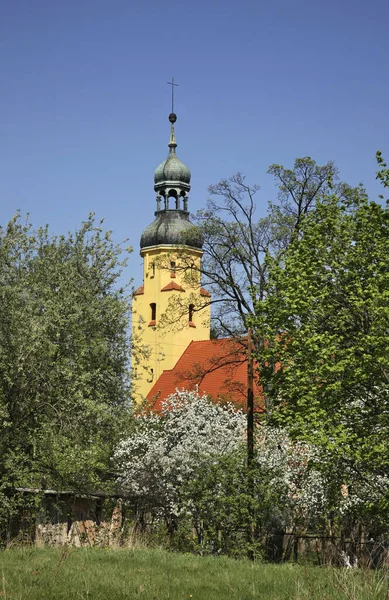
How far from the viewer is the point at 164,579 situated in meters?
13.8

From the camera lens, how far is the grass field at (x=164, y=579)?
10546 mm

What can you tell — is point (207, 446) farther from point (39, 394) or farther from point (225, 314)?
point (39, 394)

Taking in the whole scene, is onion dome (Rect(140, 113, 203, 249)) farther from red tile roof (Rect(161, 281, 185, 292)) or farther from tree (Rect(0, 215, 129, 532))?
tree (Rect(0, 215, 129, 532))

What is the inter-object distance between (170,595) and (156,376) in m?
58.8

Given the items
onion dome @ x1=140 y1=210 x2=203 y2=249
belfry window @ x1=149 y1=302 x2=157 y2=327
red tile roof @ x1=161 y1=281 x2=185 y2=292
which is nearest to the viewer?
onion dome @ x1=140 y1=210 x2=203 y2=249

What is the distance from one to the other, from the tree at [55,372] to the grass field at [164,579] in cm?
678

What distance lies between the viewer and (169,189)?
6769 cm

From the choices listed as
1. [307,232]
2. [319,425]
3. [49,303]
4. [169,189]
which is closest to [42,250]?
[49,303]

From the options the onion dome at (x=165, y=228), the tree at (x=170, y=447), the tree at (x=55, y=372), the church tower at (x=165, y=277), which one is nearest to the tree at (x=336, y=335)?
the tree at (x=55, y=372)

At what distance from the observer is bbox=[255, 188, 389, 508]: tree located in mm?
22594

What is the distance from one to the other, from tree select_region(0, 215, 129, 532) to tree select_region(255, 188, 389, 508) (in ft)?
15.5

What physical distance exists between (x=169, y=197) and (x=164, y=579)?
2221 inches

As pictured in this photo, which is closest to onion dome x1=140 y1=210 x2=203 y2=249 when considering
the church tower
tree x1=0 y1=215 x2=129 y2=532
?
the church tower

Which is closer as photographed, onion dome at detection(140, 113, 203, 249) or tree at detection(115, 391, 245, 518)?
tree at detection(115, 391, 245, 518)
